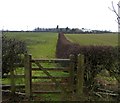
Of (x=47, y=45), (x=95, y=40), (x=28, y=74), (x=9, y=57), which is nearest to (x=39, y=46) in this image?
(x=47, y=45)

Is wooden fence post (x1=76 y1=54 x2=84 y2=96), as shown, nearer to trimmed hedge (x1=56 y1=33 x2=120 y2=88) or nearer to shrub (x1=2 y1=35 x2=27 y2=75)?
trimmed hedge (x1=56 y1=33 x2=120 y2=88)

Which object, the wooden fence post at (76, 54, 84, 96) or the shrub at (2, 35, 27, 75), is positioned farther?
the shrub at (2, 35, 27, 75)

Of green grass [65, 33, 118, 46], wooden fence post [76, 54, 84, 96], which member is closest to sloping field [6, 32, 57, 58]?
green grass [65, 33, 118, 46]

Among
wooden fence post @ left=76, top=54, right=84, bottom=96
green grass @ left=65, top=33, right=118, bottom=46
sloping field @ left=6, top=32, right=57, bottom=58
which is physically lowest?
sloping field @ left=6, top=32, right=57, bottom=58

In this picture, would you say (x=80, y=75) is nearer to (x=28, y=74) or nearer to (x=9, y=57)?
(x=28, y=74)

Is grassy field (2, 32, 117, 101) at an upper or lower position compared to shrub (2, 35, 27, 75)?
lower

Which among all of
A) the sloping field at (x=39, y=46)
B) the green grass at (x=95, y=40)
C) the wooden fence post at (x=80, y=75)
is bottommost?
the sloping field at (x=39, y=46)

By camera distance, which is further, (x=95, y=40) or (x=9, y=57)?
(x=95, y=40)

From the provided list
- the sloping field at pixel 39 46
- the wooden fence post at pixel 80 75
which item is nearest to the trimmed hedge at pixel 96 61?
the wooden fence post at pixel 80 75

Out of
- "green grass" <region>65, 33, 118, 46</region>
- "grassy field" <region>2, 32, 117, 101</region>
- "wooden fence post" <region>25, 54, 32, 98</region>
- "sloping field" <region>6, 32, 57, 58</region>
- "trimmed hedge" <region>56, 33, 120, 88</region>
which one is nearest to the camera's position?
"wooden fence post" <region>25, 54, 32, 98</region>

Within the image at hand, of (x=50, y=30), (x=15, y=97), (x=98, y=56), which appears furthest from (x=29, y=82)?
(x=50, y=30)

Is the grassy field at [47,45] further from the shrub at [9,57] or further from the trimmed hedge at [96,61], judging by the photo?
the trimmed hedge at [96,61]

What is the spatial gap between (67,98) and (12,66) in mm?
2132

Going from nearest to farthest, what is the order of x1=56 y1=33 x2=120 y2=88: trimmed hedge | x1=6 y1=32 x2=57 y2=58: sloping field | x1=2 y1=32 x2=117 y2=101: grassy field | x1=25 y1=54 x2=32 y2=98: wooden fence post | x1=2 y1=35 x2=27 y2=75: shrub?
x1=25 y1=54 x2=32 y2=98: wooden fence post, x1=2 y1=35 x2=27 y2=75: shrub, x1=56 y1=33 x2=120 y2=88: trimmed hedge, x1=2 y1=32 x2=117 y2=101: grassy field, x1=6 y1=32 x2=57 y2=58: sloping field
